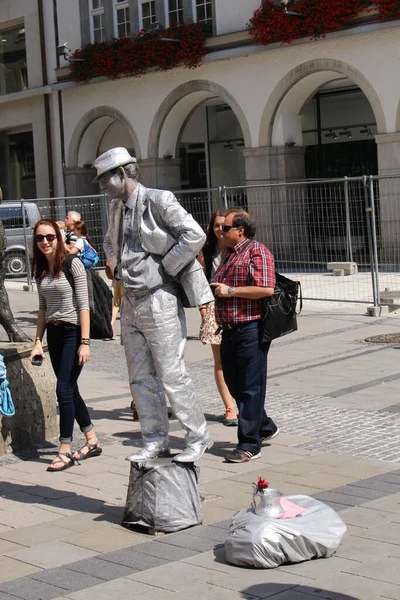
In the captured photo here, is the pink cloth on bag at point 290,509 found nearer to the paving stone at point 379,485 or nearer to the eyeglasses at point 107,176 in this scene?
the paving stone at point 379,485

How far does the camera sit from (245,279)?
750 centimetres

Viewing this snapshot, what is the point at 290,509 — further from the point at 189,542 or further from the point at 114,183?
the point at 114,183

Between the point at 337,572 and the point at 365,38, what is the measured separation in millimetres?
17710

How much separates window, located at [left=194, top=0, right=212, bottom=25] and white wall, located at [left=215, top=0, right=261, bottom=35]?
1.67ft

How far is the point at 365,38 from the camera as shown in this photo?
21.5 m

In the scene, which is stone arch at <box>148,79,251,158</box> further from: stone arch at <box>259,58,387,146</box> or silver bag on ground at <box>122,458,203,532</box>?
silver bag on ground at <box>122,458,203,532</box>

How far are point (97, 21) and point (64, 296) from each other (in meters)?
21.4

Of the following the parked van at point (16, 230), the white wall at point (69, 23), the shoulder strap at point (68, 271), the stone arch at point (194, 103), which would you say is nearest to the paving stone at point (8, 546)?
the shoulder strap at point (68, 271)

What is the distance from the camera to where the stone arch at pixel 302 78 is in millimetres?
21469

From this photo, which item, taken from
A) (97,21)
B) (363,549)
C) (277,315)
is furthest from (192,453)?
(97,21)

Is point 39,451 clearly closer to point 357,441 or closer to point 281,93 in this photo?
point 357,441

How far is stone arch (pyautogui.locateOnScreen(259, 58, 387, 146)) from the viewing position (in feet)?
70.4

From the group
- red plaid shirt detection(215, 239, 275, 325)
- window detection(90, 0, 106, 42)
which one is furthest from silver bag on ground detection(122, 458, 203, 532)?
window detection(90, 0, 106, 42)

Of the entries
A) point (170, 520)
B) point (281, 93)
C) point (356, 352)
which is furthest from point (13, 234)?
point (170, 520)
